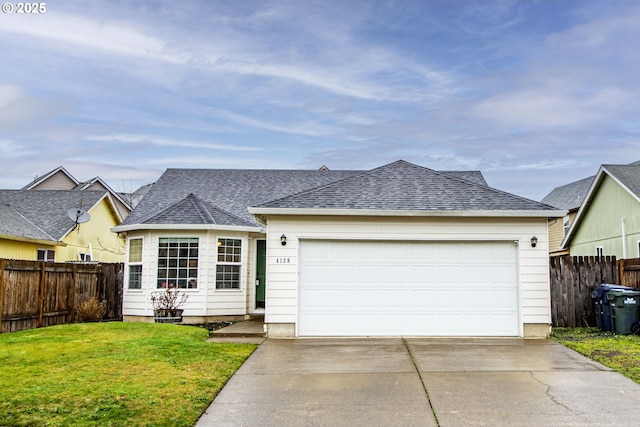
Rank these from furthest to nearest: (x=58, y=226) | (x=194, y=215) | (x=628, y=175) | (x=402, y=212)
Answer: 1. (x=58, y=226)
2. (x=628, y=175)
3. (x=194, y=215)
4. (x=402, y=212)

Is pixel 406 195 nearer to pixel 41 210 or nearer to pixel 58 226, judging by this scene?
pixel 58 226

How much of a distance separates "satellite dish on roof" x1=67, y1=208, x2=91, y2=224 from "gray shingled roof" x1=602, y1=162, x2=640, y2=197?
66.0ft

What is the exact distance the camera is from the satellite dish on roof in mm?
21938

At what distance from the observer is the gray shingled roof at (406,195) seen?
40.4ft

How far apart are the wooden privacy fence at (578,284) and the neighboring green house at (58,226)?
1607 cm

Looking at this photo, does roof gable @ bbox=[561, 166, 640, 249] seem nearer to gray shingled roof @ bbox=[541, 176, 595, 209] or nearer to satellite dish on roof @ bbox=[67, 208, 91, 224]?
gray shingled roof @ bbox=[541, 176, 595, 209]

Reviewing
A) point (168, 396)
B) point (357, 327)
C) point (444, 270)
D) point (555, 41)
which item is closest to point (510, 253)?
point (444, 270)

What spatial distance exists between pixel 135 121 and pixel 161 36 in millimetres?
7768

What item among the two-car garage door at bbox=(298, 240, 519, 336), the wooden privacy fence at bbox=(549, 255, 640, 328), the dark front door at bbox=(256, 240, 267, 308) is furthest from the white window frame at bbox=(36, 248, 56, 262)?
the wooden privacy fence at bbox=(549, 255, 640, 328)

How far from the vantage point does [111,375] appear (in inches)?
308

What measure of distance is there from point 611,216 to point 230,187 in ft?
47.9

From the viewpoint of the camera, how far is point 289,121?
21453 mm

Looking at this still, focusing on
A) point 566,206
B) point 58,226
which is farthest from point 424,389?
point 566,206

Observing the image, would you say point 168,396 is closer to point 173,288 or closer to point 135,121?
point 173,288
